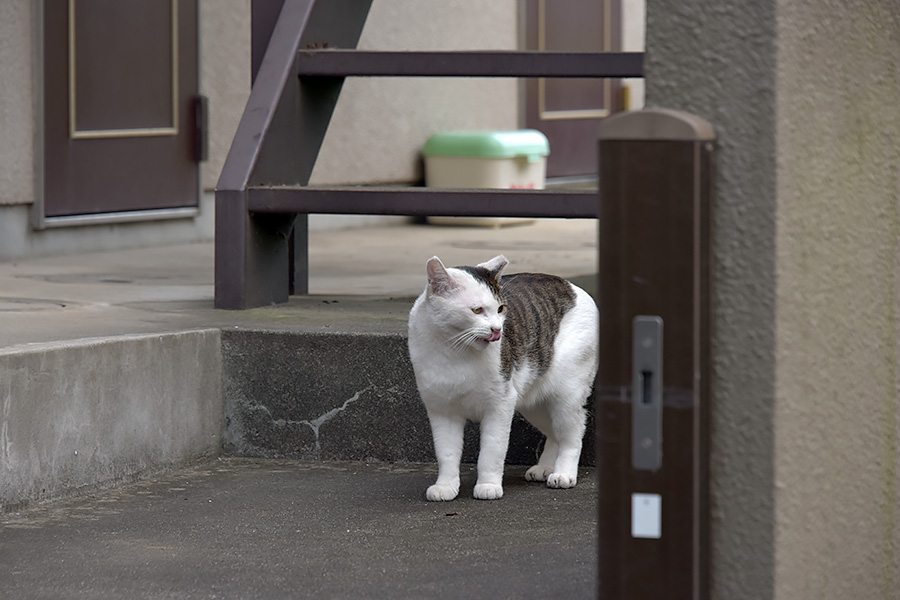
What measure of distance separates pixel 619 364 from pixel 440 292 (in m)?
2.01

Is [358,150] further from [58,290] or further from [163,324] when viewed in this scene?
[163,324]

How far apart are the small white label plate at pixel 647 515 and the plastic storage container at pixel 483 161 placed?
800cm

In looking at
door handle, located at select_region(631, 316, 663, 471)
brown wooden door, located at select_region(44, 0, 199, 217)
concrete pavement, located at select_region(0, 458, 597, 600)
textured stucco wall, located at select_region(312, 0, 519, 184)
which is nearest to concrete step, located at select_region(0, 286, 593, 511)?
concrete pavement, located at select_region(0, 458, 597, 600)

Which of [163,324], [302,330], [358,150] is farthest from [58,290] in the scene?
[358,150]

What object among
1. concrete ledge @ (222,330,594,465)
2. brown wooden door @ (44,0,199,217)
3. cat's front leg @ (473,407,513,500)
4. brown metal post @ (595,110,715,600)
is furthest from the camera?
brown wooden door @ (44,0,199,217)

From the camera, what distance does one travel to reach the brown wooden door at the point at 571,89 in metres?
12.0

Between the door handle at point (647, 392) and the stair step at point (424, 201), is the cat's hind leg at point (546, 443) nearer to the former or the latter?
the stair step at point (424, 201)

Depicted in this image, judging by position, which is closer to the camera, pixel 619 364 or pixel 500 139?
pixel 619 364

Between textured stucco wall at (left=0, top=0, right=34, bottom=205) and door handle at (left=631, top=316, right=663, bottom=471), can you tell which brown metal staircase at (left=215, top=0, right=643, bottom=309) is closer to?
textured stucco wall at (left=0, top=0, right=34, bottom=205)

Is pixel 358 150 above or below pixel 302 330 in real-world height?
above

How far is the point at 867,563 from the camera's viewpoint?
107 inches

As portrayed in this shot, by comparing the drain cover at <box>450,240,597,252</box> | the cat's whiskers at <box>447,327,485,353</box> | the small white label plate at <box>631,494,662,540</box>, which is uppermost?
the drain cover at <box>450,240,597,252</box>

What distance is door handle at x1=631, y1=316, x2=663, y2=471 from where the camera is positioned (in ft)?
7.16

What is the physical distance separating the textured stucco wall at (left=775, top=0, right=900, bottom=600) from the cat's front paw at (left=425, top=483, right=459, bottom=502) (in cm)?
171
